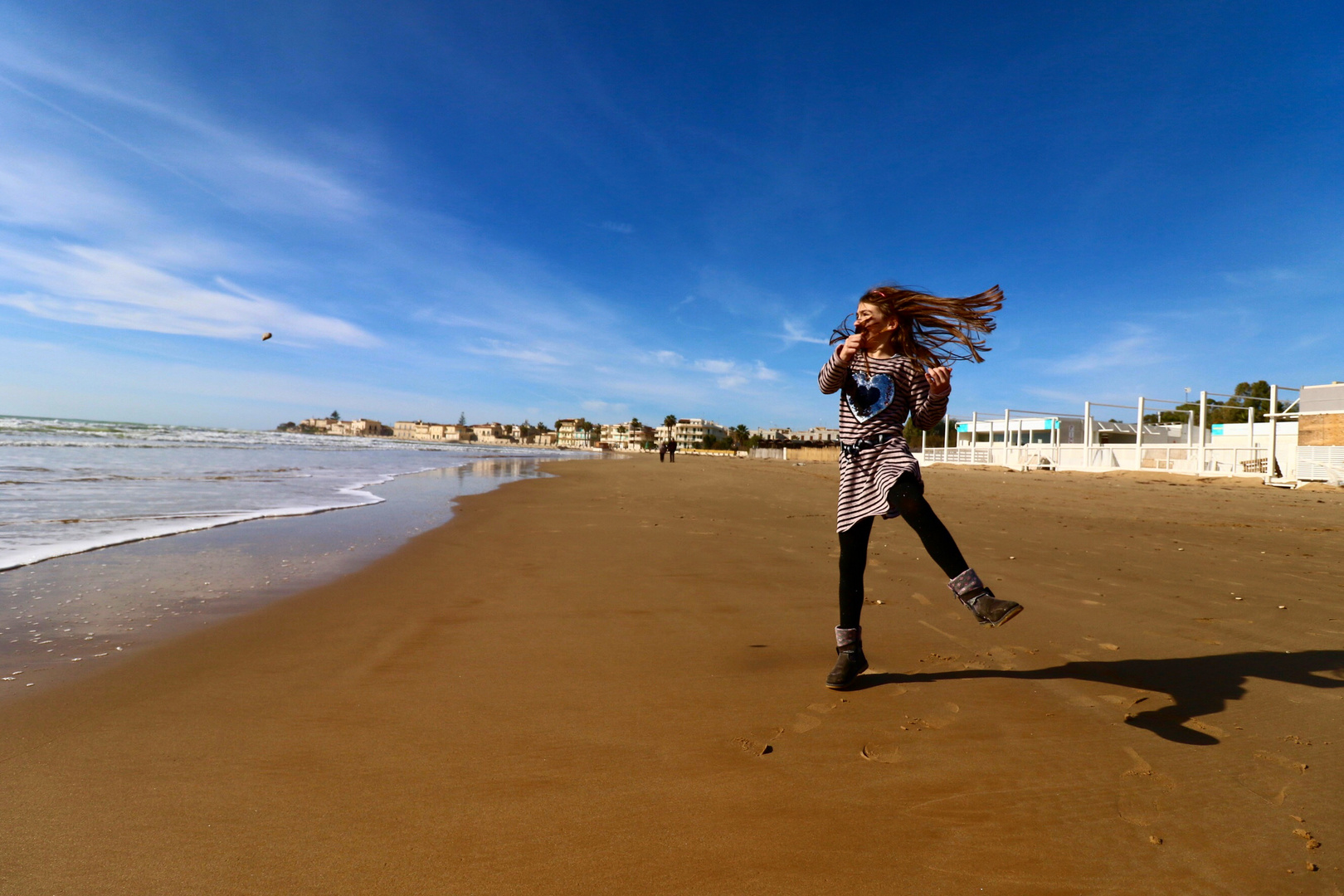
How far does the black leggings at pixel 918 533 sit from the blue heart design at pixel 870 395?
33 cm

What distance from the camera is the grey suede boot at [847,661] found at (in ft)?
8.42

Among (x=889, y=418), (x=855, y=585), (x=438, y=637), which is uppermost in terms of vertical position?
(x=889, y=418)

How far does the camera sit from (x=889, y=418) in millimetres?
2754

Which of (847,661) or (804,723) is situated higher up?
(847,661)

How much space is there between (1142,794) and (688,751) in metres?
1.32

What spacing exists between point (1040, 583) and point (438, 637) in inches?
167

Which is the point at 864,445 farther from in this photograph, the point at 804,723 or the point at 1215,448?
the point at 1215,448

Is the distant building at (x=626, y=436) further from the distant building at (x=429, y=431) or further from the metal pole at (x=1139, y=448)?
the metal pole at (x=1139, y=448)

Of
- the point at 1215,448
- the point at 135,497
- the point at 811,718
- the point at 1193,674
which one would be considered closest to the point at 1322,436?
the point at 1215,448

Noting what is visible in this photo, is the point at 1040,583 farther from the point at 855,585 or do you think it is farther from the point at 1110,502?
A: the point at 1110,502

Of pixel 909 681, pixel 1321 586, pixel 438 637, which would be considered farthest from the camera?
pixel 1321 586

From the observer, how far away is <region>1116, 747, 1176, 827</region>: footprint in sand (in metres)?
1.65

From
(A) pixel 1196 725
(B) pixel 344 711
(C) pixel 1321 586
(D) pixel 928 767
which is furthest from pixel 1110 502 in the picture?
(B) pixel 344 711

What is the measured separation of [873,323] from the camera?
294cm
